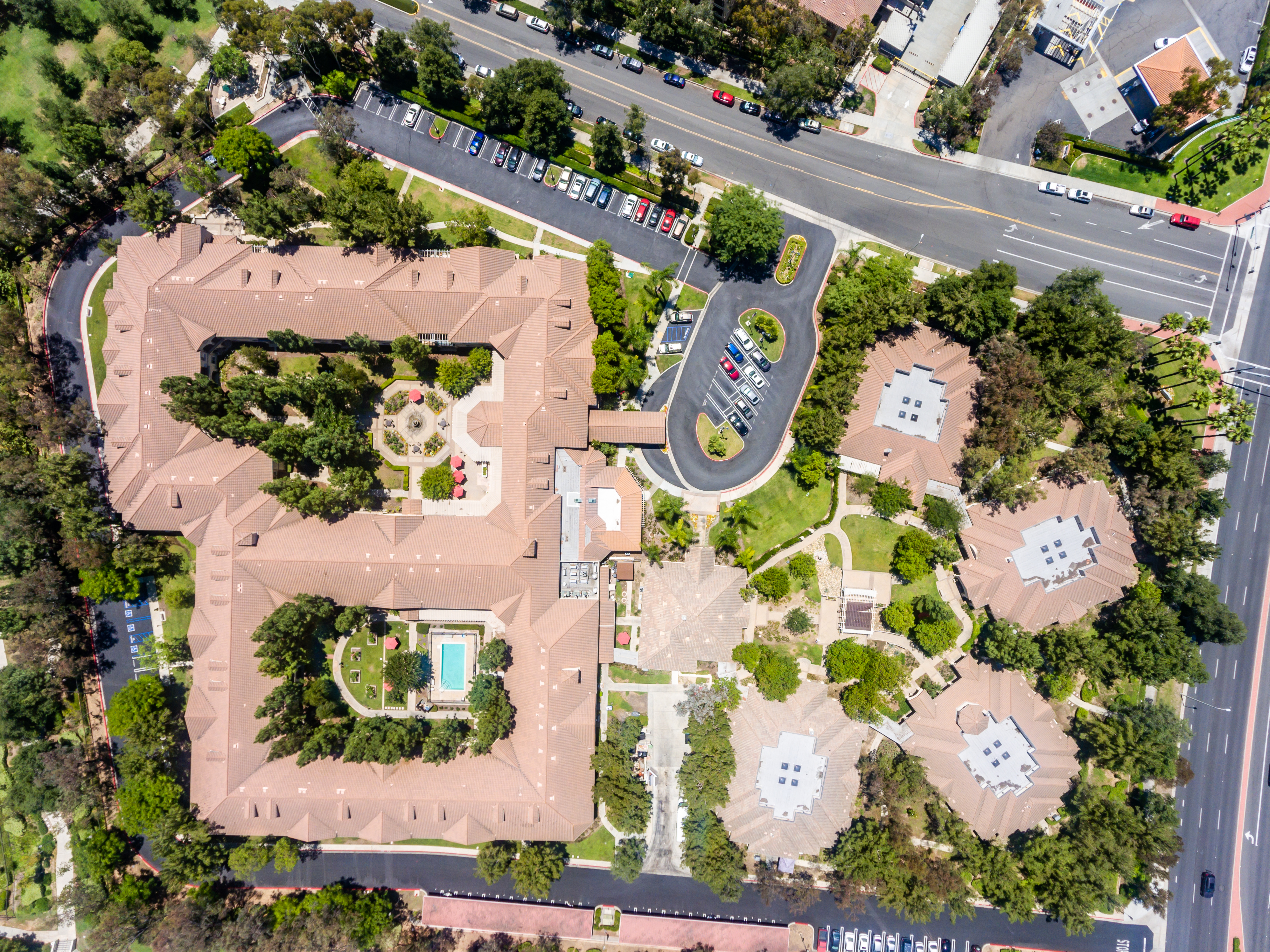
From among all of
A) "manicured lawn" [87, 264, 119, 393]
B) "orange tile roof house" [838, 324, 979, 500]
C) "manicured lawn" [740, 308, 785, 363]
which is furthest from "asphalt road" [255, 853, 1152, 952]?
"manicured lawn" [740, 308, 785, 363]

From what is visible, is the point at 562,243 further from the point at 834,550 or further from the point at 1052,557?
the point at 1052,557

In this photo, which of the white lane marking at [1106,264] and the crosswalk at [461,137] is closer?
the crosswalk at [461,137]

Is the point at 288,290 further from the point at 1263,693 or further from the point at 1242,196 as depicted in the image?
the point at 1263,693

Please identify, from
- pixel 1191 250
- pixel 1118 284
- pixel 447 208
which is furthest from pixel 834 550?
pixel 447 208

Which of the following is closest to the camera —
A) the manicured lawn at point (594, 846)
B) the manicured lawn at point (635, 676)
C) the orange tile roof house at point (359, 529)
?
the orange tile roof house at point (359, 529)

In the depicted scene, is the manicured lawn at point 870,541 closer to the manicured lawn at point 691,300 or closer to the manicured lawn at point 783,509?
the manicured lawn at point 783,509

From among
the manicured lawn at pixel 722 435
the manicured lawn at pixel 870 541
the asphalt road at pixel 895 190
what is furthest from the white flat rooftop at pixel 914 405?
Result: the manicured lawn at pixel 722 435

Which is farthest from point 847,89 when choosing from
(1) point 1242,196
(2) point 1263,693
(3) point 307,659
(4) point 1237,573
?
(3) point 307,659
